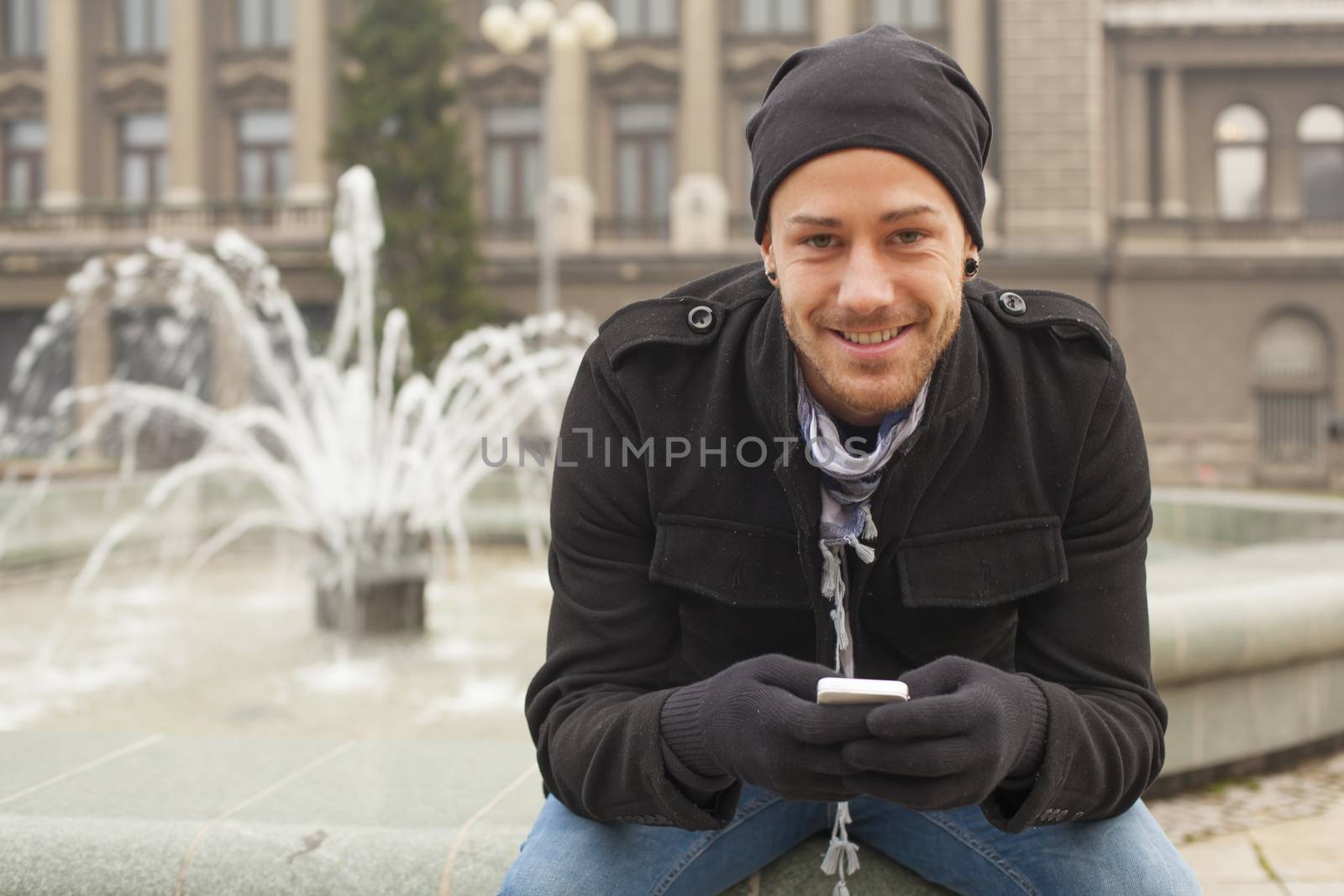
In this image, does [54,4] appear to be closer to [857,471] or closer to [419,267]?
[419,267]

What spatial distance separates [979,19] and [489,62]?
32.4 ft

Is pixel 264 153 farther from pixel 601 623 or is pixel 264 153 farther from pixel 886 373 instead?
pixel 886 373

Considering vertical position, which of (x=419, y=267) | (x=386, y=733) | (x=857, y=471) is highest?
(x=419, y=267)

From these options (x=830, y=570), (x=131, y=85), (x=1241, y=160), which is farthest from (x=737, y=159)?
(x=830, y=570)

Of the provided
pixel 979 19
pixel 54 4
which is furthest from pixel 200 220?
pixel 979 19

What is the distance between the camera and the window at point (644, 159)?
2441cm

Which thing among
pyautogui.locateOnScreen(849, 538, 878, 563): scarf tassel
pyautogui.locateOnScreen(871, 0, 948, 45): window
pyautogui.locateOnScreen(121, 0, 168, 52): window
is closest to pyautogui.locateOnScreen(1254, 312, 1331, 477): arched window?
pyautogui.locateOnScreen(871, 0, 948, 45): window

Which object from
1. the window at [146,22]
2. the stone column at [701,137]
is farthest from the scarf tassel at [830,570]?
the window at [146,22]

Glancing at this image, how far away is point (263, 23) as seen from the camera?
25.2 m

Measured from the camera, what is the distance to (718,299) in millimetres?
2049

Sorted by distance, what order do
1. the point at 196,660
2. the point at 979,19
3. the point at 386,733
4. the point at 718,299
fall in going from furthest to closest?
the point at 979,19 → the point at 196,660 → the point at 386,733 → the point at 718,299

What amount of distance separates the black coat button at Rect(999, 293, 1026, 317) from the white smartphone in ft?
2.59

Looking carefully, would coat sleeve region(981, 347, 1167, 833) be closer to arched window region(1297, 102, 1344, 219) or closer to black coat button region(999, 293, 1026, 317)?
black coat button region(999, 293, 1026, 317)

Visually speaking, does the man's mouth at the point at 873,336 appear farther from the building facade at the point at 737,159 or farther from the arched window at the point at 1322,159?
the arched window at the point at 1322,159
